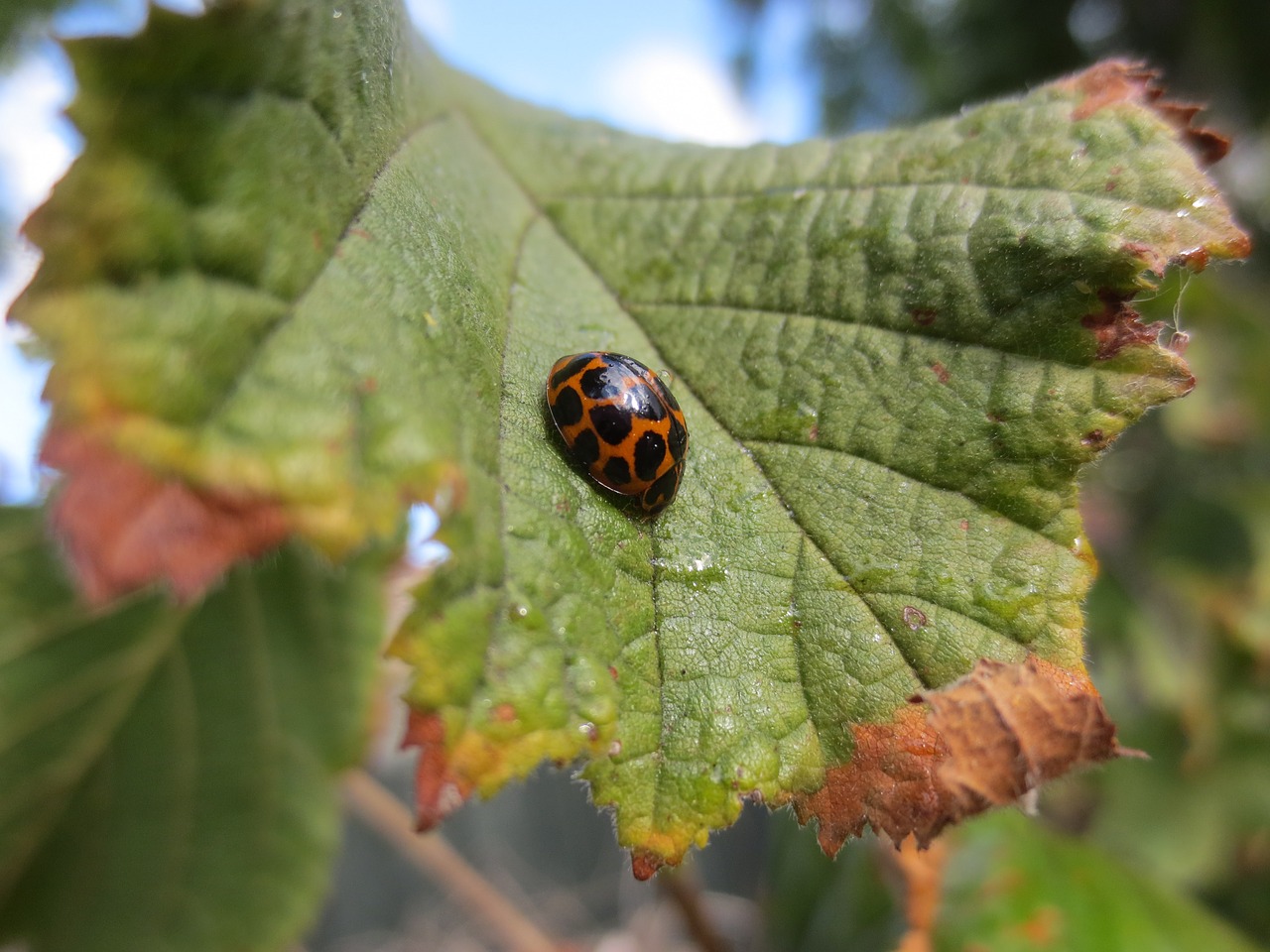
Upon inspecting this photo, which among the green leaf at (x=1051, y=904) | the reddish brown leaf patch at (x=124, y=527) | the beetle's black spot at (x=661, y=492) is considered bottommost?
the green leaf at (x=1051, y=904)

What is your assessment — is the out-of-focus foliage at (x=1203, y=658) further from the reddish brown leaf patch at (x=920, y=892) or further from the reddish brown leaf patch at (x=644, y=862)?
the reddish brown leaf patch at (x=644, y=862)

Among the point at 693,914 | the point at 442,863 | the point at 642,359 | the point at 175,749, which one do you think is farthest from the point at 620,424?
the point at 442,863

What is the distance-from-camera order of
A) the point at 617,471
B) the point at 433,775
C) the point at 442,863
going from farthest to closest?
the point at 442,863 → the point at 617,471 → the point at 433,775

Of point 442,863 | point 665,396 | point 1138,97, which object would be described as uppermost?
point 1138,97

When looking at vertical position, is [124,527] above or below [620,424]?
above

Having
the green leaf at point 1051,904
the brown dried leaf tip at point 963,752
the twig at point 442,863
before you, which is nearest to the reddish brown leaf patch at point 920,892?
the green leaf at point 1051,904

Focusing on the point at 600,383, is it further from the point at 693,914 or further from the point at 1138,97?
the point at 693,914

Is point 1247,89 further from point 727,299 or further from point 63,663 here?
point 63,663
